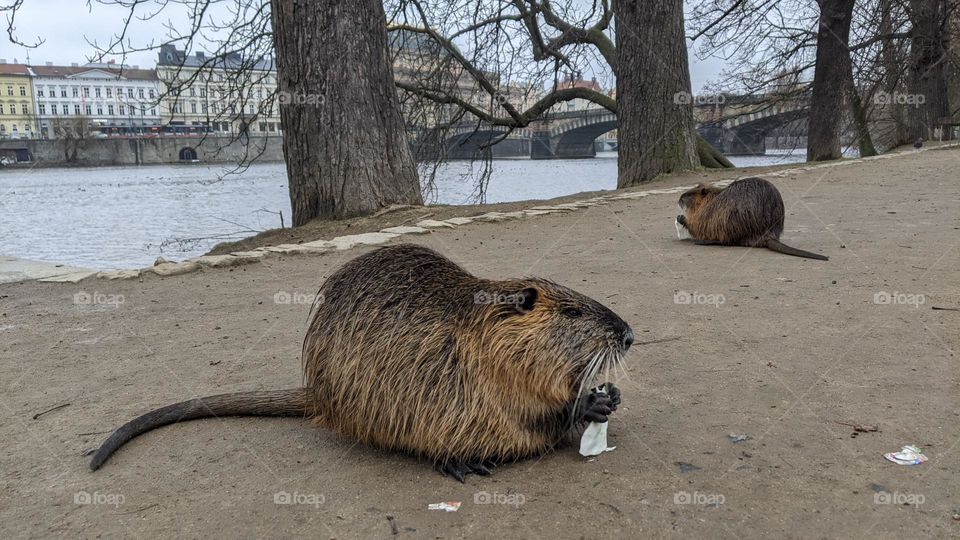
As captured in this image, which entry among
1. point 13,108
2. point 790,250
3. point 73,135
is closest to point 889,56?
point 790,250

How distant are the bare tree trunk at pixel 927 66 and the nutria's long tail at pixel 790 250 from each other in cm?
1146

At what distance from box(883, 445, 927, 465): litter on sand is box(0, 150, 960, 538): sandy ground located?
0.04m

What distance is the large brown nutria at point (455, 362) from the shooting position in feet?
7.54

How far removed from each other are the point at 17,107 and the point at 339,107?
57.9m

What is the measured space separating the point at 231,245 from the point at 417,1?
6.02 m

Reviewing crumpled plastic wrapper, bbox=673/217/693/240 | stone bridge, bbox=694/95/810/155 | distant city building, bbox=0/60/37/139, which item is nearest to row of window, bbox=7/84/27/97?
distant city building, bbox=0/60/37/139

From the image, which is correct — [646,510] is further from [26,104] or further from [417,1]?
[26,104]

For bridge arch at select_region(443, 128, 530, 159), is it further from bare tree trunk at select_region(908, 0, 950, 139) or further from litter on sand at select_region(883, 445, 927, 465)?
litter on sand at select_region(883, 445, 927, 465)

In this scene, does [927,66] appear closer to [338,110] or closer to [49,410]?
[338,110]

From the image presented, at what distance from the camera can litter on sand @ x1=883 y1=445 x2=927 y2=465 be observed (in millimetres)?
2227

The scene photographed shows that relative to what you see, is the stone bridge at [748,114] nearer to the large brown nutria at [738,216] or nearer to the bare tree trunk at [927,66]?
the bare tree trunk at [927,66]

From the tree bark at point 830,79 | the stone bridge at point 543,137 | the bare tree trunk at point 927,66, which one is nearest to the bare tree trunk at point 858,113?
the tree bark at point 830,79

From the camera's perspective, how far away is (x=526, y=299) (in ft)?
7.67

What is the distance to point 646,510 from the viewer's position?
2053 mm
